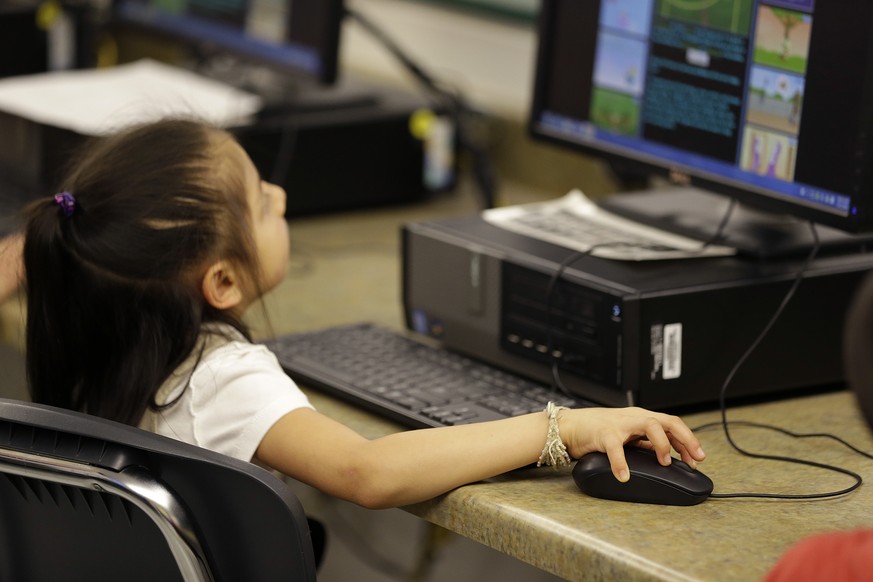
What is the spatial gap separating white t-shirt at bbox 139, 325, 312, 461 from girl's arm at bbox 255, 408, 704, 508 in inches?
1.2

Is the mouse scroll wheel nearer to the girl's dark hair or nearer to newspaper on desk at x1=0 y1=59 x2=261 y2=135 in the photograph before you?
the girl's dark hair

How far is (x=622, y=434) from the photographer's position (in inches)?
42.9

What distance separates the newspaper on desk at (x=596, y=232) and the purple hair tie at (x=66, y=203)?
1.66 ft

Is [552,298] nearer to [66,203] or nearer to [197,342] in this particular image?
[197,342]

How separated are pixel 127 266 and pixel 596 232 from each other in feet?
1.75

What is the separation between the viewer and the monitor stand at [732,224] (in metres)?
1.39

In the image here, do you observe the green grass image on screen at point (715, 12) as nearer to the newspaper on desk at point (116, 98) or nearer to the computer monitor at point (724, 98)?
the computer monitor at point (724, 98)

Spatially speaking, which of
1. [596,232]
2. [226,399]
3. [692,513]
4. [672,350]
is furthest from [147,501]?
[596,232]

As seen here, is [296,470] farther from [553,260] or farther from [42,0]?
[42,0]

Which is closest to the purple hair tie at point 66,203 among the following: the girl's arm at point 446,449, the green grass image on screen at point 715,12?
the girl's arm at point 446,449

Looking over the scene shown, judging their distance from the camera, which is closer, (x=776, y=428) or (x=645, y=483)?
(x=645, y=483)

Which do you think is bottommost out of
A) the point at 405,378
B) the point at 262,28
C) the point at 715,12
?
the point at 405,378

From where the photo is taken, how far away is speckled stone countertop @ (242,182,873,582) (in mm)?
984

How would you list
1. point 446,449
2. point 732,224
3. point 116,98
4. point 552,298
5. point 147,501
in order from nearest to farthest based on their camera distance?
point 147,501
point 446,449
point 552,298
point 732,224
point 116,98
